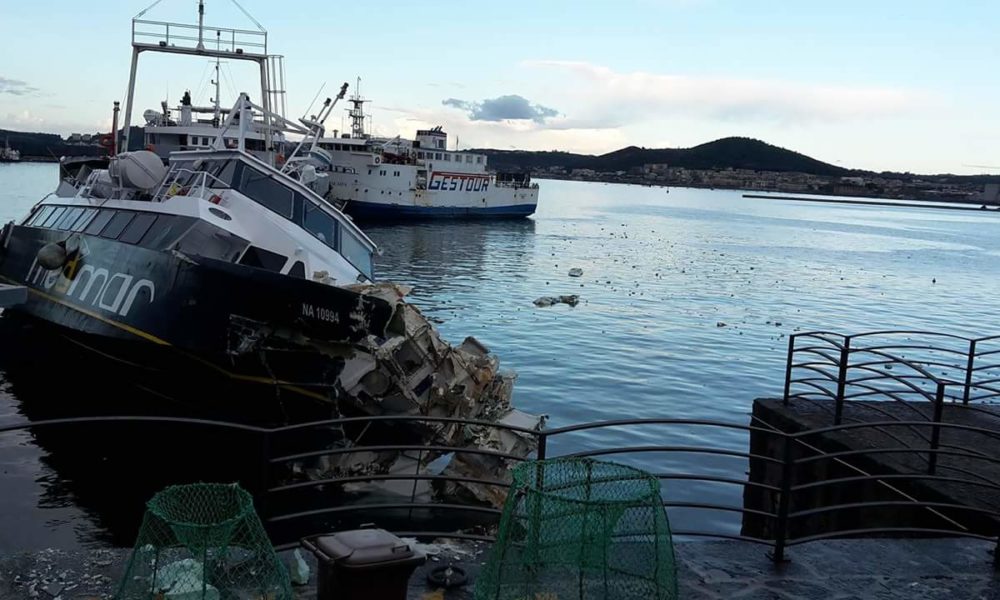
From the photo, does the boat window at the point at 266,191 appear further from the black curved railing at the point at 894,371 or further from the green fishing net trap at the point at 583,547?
the green fishing net trap at the point at 583,547

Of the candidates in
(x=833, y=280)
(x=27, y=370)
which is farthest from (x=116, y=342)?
(x=833, y=280)

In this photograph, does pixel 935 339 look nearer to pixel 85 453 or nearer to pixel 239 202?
pixel 239 202

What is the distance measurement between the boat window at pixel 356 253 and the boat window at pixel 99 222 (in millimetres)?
4489

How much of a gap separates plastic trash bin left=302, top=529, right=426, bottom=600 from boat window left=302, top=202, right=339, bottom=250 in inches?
478

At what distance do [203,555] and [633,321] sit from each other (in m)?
26.3

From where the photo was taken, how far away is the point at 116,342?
44.0 feet

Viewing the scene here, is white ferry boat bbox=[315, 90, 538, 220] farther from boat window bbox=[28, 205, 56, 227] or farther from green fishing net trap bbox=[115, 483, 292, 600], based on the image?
green fishing net trap bbox=[115, 483, 292, 600]

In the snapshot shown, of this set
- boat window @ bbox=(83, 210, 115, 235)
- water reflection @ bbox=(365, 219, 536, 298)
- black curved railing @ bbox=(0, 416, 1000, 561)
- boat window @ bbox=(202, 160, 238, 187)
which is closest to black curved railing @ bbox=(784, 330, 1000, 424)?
black curved railing @ bbox=(0, 416, 1000, 561)

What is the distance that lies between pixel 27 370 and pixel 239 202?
8269mm

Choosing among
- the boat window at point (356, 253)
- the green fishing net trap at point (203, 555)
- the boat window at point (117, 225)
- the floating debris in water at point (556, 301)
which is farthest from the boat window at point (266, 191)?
the floating debris in water at point (556, 301)

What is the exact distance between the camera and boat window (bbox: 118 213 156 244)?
14366 mm

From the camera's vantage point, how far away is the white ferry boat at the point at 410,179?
225 ft

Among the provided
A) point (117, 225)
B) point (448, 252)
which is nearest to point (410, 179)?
point (448, 252)

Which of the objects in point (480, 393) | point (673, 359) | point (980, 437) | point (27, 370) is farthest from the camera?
point (673, 359)
